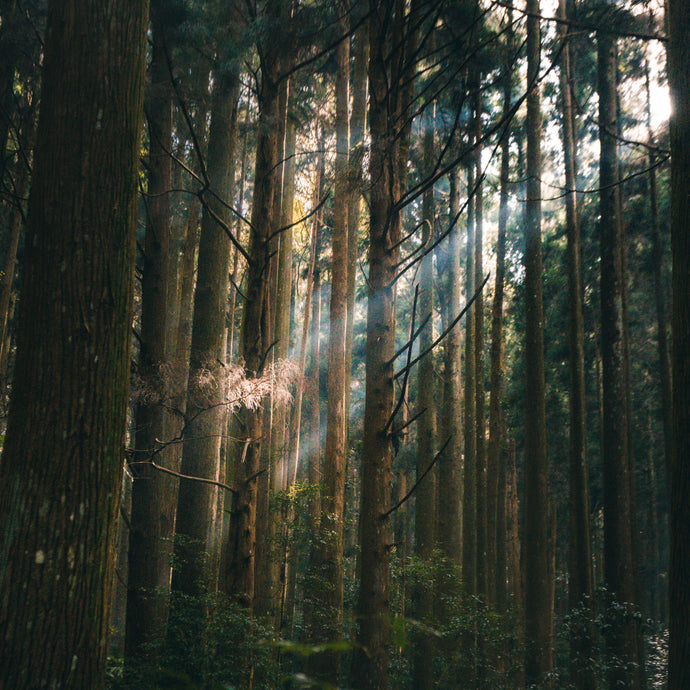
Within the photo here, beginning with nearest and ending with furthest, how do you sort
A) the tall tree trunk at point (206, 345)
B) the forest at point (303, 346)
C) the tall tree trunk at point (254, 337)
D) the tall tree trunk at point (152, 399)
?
the forest at point (303, 346)
the tall tree trunk at point (254, 337)
the tall tree trunk at point (152, 399)
the tall tree trunk at point (206, 345)

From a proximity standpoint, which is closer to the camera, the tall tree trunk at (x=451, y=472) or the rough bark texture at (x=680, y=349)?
the rough bark texture at (x=680, y=349)

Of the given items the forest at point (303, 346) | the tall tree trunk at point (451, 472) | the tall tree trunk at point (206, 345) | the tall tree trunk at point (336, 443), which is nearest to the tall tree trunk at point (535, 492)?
the forest at point (303, 346)

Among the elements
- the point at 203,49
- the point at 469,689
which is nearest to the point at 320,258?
the point at 203,49

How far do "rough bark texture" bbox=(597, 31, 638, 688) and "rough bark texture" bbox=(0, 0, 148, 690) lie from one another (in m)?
7.80

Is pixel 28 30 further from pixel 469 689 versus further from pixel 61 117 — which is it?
pixel 469 689

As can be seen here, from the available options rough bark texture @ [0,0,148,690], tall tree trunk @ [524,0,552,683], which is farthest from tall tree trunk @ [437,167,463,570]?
rough bark texture @ [0,0,148,690]

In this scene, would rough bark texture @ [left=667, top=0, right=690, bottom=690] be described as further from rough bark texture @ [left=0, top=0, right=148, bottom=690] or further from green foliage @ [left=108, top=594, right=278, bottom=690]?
green foliage @ [left=108, top=594, right=278, bottom=690]

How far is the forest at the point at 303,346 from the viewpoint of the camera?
3.02 m

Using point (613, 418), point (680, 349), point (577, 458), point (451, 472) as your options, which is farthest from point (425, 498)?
point (680, 349)

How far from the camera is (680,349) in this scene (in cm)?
347

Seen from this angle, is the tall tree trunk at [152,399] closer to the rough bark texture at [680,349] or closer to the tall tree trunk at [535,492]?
the rough bark texture at [680,349]

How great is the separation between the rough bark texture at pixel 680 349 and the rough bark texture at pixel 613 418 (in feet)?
17.6

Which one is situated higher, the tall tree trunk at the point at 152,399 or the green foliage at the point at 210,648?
the tall tree trunk at the point at 152,399

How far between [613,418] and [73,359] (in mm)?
8923
